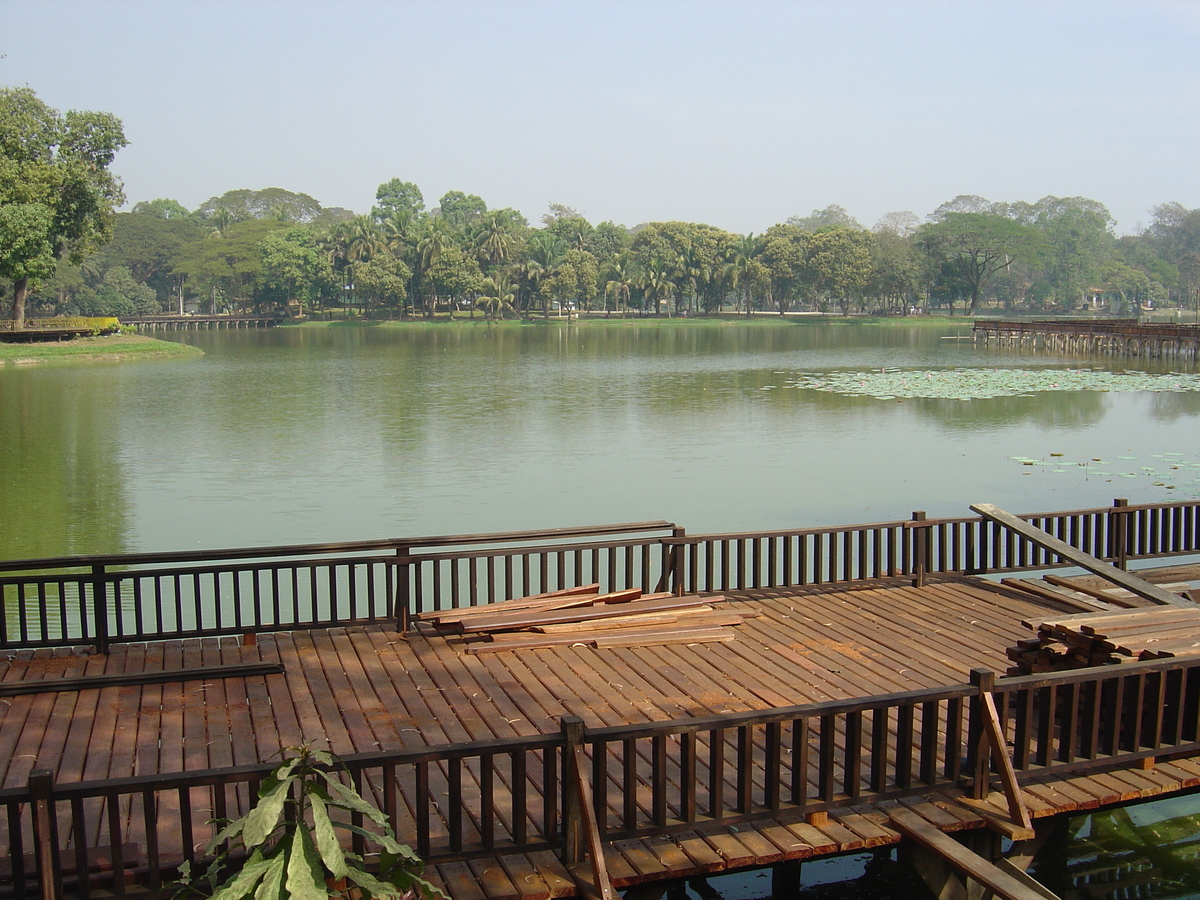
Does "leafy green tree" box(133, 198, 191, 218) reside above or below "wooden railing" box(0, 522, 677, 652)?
above

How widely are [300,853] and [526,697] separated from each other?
3144 mm

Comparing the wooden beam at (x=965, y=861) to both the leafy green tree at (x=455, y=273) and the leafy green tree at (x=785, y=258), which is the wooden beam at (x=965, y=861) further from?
the leafy green tree at (x=785, y=258)

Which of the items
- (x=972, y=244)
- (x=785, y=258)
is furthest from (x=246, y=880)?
(x=972, y=244)

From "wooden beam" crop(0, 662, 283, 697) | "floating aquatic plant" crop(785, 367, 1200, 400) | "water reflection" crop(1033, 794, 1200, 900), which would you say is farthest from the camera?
"floating aquatic plant" crop(785, 367, 1200, 400)

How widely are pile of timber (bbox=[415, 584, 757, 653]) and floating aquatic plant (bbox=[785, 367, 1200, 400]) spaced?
2691 centimetres

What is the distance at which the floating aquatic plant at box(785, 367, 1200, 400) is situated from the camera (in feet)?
116

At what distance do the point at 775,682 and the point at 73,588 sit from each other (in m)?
9.47

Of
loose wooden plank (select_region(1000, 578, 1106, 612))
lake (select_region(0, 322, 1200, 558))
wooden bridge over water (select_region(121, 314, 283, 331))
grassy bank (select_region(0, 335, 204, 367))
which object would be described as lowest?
lake (select_region(0, 322, 1200, 558))

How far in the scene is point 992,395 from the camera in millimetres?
34750

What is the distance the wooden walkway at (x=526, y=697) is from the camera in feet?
16.5

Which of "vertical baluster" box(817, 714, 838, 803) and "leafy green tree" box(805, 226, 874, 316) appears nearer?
"vertical baluster" box(817, 714, 838, 803)

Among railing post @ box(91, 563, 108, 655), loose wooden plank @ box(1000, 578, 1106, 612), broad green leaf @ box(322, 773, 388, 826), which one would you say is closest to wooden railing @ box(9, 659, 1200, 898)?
broad green leaf @ box(322, 773, 388, 826)

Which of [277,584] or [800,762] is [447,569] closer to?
[277,584]

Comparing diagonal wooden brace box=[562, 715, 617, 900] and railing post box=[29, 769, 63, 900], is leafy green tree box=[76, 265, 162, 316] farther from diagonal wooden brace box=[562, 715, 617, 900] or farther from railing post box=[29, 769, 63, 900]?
diagonal wooden brace box=[562, 715, 617, 900]
